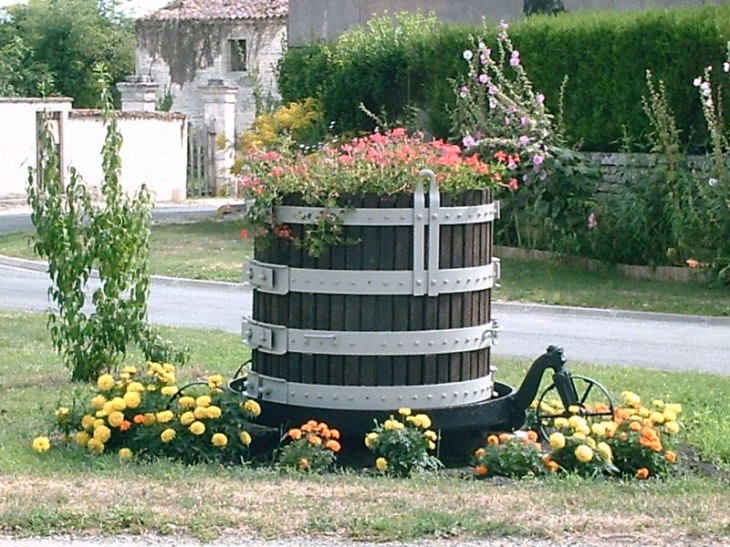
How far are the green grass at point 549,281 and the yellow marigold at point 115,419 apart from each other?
6137 mm

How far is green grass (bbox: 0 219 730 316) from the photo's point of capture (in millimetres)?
15789

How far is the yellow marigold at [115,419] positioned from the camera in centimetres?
748

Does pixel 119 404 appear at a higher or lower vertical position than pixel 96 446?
higher

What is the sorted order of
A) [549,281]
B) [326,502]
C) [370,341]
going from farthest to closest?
1. [549,281]
2. [370,341]
3. [326,502]

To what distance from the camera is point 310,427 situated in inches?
287

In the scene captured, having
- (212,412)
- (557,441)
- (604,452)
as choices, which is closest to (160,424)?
(212,412)

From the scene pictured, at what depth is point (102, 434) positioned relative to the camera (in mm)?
7379

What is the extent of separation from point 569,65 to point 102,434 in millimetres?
13988

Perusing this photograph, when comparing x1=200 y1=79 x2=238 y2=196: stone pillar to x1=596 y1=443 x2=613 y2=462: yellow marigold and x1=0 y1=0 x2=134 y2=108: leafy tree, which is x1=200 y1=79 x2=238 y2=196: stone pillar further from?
x1=596 y1=443 x2=613 y2=462: yellow marigold

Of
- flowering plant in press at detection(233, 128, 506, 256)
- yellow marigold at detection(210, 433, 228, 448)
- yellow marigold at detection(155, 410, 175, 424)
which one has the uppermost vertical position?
flowering plant in press at detection(233, 128, 506, 256)

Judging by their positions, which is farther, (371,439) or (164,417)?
(164,417)

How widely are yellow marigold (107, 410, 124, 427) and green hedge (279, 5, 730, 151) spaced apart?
1262cm

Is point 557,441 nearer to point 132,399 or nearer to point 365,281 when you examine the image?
point 365,281

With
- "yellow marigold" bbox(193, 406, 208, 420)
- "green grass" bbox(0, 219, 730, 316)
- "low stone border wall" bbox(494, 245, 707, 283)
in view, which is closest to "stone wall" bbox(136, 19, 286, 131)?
"green grass" bbox(0, 219, 730, 316)
